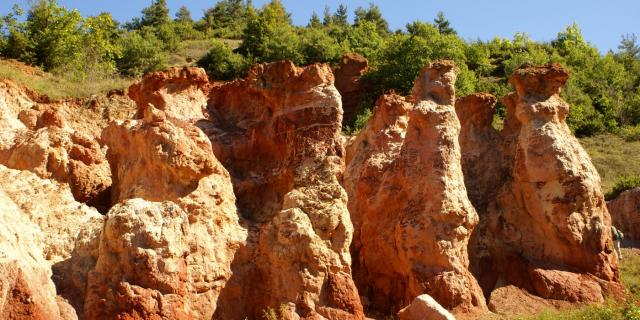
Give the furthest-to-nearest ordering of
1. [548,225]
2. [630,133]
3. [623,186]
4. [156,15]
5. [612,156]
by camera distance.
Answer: [156,15] → [630,133] → [612,156] → [623,186] → [548,225]

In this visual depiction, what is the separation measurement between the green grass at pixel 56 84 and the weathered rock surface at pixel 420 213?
9.63m

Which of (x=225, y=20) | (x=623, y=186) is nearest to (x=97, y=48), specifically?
(x=623, y=186)

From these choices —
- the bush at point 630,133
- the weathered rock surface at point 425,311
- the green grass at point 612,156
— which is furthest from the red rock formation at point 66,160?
the bush at point 630,133

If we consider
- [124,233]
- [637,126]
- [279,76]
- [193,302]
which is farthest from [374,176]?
[637,126]

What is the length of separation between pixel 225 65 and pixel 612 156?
54.9 feet

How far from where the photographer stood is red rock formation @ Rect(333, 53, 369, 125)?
3106cm

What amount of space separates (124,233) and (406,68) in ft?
85.0

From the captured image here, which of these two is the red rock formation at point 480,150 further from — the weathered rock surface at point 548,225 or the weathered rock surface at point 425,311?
the weathered rock surface at point 425,311

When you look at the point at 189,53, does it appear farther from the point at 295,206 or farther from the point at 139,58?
the point at 295,206

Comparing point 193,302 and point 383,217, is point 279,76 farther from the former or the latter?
point 193,302

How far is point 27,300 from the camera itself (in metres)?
7.02

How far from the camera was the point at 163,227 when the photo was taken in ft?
27.7

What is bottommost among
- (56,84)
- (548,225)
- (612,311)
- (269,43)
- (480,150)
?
(612,311)

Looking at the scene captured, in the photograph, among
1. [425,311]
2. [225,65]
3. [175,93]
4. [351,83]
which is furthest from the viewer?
[225,65]
